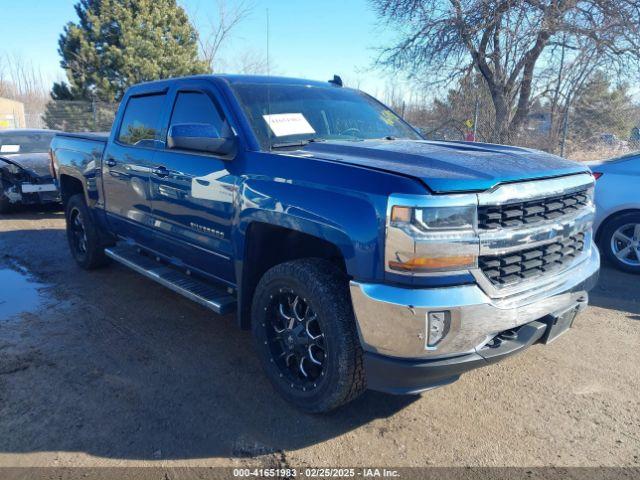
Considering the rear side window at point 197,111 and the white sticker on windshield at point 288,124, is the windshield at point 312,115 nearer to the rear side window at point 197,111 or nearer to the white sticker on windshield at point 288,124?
the white sticker on windshield at point 288,124

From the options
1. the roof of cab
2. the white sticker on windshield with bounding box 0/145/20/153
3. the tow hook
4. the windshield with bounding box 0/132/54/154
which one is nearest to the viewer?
the tow hook

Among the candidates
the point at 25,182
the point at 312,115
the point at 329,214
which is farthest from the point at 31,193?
the point at 329,214

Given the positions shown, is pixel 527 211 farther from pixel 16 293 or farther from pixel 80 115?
pixel 80 115

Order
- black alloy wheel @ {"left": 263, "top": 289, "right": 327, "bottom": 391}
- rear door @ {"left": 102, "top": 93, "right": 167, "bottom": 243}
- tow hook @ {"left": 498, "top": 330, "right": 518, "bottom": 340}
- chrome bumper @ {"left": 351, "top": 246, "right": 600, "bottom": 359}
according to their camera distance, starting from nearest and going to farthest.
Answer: chrome bumper @ {"left": 351, "top": 246, "right": 600, "bottom": 359}, tow hook @ {"left": 498, "top": 330, "right": 518, "bottom": 340}, black alloy wheel @ {"left": 263, "top": 289, "right": 327, "bottom": 391}, rear door @ {"left": 102, "top": 93, "right": 167, "bottom": 243}

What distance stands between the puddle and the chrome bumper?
3.65m

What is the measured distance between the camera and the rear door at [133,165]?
4.23m

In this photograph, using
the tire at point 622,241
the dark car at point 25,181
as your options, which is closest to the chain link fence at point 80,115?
the dark car at point 25,181

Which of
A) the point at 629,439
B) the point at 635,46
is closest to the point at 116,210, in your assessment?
the point at 629,439

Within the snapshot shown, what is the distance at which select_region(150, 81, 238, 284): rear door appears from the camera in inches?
132

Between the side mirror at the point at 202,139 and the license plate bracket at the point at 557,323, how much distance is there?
216 centimetres

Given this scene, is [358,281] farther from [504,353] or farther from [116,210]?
[116,210]

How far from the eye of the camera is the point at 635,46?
12.0m

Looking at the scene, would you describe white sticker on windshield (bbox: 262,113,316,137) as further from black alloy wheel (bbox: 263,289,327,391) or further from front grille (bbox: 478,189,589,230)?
front grille (bbox: 478,189,589,230)

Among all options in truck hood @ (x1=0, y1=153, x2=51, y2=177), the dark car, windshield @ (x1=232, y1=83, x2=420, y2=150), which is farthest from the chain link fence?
windshield @ (x1=232, y1=83, x2=420, y2=150)
